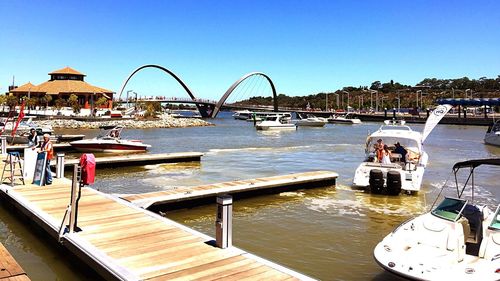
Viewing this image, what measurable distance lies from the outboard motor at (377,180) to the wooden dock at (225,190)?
212 centimetres

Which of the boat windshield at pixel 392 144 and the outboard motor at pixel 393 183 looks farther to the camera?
the boat windshield at pixel 392 144

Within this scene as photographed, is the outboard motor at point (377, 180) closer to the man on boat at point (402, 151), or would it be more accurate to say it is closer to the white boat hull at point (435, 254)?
the man on boat at point (402, 151)

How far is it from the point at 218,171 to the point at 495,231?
50.0 ft

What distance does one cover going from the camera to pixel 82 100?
8544cm

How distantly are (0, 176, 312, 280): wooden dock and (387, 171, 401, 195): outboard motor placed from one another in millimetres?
8722

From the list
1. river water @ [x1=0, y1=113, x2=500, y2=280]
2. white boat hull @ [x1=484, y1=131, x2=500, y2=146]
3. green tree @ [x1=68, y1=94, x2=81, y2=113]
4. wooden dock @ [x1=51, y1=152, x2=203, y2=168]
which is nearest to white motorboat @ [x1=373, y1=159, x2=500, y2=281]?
river water @ [x1=0, y1=113, x2=500, y2=280]

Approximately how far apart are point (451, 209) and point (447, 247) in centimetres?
101

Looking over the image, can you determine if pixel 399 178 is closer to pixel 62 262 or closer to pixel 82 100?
pixel 62 262

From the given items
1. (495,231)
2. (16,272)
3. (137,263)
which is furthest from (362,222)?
(16,272)

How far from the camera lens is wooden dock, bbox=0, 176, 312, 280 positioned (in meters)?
6.00

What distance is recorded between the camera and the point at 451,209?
24.9ft

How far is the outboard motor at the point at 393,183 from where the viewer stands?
14.4 metres

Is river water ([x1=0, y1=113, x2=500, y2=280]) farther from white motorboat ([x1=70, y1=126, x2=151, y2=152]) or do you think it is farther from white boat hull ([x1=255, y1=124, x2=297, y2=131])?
white boat hull ([x1=255, y1=124, x2=297, y2=131])

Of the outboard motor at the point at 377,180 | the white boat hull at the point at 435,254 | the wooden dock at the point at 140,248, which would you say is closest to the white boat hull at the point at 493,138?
the outboard motor at the point at 377,180
